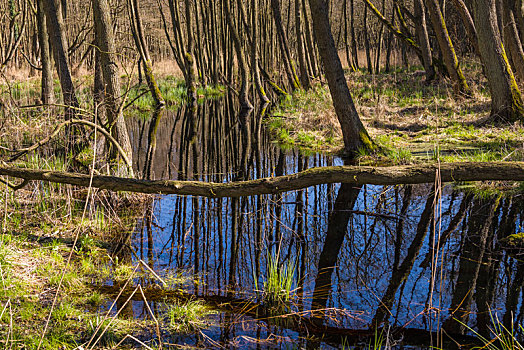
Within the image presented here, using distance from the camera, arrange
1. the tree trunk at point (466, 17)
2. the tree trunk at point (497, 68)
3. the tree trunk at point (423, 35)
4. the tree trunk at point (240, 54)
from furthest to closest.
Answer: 1. the tree trunk at point (240, 54)
2. the tree trunk at point (423, 35)
3. the tree trunk at point (466, 17)
4. the tree trunk at point (497, 68)

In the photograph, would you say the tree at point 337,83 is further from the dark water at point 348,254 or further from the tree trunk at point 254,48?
the tree trunk at point 254,48

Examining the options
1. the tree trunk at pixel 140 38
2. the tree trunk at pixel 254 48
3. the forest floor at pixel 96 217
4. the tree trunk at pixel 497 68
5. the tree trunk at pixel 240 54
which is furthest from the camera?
the tree trunk at pixel 140 38

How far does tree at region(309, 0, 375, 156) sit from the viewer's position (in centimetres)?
857

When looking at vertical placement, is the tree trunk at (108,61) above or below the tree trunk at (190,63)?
below

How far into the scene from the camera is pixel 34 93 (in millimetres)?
18297

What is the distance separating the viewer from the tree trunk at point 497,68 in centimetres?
993

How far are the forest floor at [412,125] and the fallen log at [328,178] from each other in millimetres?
3162

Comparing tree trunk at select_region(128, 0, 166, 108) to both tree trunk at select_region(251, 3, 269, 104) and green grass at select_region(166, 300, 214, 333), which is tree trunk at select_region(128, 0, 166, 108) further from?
green grass at select_region(166, 300, 214, 333)

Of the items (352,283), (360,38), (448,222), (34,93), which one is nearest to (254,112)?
(34,93)

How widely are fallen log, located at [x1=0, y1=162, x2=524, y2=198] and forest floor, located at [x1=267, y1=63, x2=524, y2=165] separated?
10.4 ft

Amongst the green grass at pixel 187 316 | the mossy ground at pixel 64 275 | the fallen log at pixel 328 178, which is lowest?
the green grass at pixel 187 316

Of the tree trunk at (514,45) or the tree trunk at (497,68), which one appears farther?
the tree trunk at (514,45)

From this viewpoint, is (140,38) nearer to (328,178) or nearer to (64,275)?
(328,178)

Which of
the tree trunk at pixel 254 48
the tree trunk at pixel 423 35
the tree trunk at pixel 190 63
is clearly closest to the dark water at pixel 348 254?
the tree trunk at pixel 423 35
